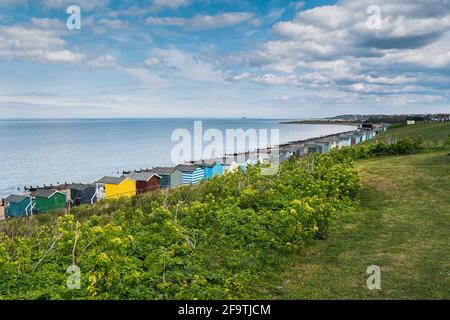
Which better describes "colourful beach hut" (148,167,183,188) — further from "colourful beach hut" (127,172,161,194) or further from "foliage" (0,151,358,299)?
"foliage" (0,151,358,299)

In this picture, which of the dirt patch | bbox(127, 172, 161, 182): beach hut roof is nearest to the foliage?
the dirt patch

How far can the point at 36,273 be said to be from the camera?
588cm

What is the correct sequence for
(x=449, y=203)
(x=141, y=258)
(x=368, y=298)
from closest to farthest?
(x=368, y=298)
(x=141, y=258)
(x=449, y=203)

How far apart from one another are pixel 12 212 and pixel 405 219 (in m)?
24.1

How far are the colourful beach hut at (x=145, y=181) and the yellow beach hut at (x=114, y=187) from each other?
42 cm

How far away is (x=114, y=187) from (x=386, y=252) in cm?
2179

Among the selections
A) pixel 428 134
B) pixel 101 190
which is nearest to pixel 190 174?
pixel 101 190

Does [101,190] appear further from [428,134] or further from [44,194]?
[428,134]

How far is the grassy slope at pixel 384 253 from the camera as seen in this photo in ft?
19.3

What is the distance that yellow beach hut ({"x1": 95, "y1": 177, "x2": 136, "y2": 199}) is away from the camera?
25.9 m

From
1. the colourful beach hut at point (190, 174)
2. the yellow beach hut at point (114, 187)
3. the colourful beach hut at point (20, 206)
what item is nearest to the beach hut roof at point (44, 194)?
the colourful beach hut at point (20, 206)

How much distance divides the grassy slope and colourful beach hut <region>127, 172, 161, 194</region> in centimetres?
1822
